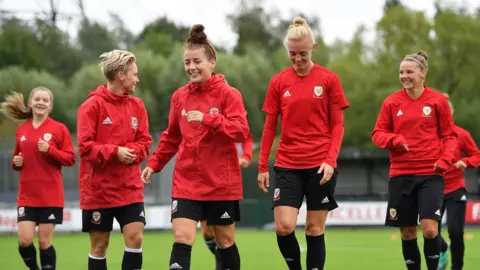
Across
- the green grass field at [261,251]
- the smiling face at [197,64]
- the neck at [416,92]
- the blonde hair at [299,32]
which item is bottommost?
the green grass field at [261,251]

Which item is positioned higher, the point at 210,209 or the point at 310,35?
the point at 310,35

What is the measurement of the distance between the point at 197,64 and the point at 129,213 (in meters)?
1.53

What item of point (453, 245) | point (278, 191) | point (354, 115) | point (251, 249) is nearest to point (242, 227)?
point (251, 249)

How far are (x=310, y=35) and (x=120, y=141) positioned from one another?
2.02 meters

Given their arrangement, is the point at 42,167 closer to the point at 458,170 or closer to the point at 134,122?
the point at 134,122

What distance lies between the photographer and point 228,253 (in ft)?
27.3

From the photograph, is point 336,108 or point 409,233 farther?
point 409,233

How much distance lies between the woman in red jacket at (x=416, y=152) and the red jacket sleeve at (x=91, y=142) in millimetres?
2894

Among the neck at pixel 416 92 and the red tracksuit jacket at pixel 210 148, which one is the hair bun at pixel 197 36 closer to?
the red tracksuit jacket at pixel 210 148

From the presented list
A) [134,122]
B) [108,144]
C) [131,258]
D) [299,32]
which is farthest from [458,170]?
[108,144]

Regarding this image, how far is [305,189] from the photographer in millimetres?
9031

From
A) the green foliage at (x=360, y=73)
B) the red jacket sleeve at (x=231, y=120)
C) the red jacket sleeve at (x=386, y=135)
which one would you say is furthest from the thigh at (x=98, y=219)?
the green foliage at (x=360, y=73)

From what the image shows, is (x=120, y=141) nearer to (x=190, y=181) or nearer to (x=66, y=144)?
(x=190, y=181)

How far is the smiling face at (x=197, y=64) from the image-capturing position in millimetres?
8250
